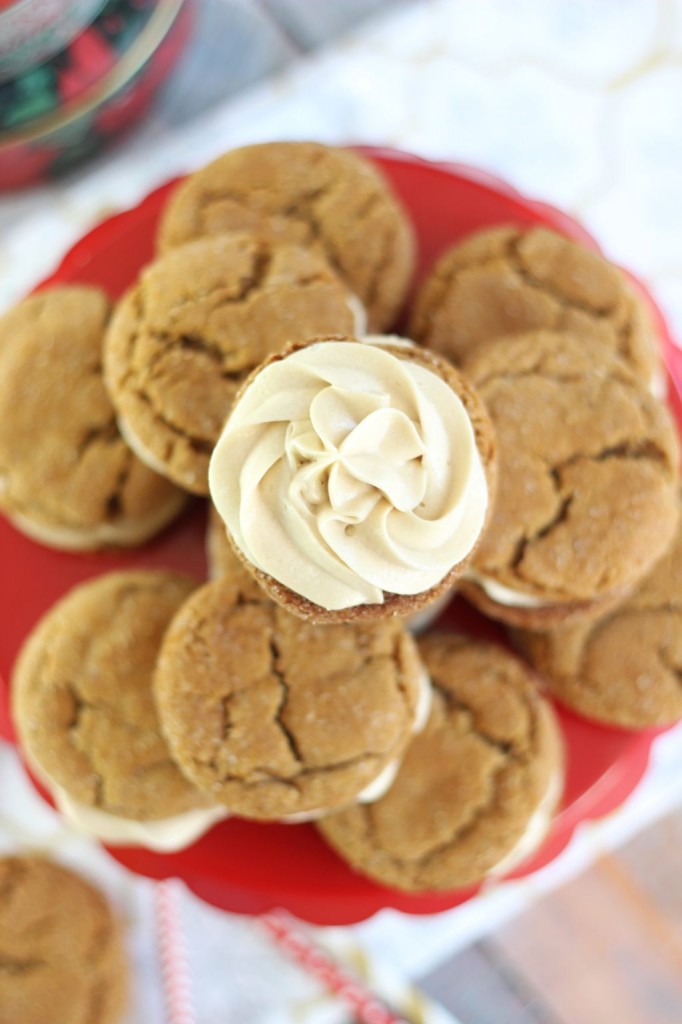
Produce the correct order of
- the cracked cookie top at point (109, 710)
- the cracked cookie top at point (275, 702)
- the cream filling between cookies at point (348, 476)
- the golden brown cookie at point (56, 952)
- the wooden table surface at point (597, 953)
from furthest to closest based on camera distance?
1. the wooden table surface at point (597, 953)
2. the golden brown cookie at point (56, 952)
3. the cracked cookie top at point (109, 710)
4. the cracked cookie top at point (275, 702)
5. the cream filling between cookies at point (348, 476)

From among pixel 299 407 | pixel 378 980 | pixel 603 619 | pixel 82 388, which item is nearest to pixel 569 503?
pixel 603 619

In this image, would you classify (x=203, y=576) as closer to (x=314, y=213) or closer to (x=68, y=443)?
(x=68, y=443)

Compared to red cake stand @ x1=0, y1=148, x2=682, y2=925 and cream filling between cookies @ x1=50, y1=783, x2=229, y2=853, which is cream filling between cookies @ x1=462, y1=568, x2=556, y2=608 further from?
cream filling between cookies @ x1=50, y1=783, x2=229, y2=853

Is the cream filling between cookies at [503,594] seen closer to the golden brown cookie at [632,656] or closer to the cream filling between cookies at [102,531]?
the golden brown cookie at [632,656]

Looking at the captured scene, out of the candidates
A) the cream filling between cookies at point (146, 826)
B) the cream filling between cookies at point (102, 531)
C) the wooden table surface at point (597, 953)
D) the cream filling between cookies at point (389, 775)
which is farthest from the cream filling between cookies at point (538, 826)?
the cream filling between cookies at point (102, 531)

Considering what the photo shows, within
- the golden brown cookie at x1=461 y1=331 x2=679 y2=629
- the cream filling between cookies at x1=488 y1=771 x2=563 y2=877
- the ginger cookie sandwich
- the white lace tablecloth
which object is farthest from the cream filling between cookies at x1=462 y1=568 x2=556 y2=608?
the white lace tablecloth
